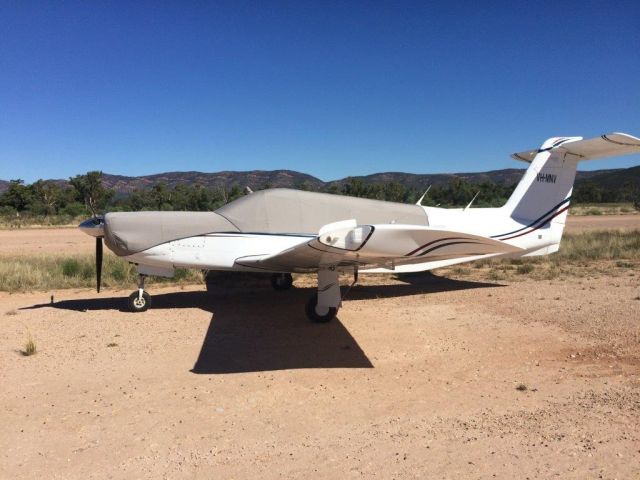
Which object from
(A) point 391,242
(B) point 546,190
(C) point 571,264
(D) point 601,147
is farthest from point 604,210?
(A) point 391,242

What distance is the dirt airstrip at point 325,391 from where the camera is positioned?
3533 mm

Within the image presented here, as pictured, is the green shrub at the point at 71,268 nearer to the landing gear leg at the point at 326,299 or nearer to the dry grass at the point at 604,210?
the landing gear leg at the point at 326,299

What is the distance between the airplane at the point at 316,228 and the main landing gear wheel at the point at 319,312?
0.02 metres

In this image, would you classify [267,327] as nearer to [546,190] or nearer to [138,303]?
[138,303]

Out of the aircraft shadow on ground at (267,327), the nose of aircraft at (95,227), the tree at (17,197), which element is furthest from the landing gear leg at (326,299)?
the tree at (17,197)

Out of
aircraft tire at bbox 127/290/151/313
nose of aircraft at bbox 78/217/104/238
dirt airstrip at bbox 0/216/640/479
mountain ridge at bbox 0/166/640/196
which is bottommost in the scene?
dirt airstrip at bbox 0/216/640/479

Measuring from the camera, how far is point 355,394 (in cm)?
485

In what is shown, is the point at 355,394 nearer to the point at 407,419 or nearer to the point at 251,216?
the point at 407,419

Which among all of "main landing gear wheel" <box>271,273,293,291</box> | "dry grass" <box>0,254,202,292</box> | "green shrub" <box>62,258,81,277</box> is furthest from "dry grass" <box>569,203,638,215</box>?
"green shrub" <box>62,258,81,277</box>

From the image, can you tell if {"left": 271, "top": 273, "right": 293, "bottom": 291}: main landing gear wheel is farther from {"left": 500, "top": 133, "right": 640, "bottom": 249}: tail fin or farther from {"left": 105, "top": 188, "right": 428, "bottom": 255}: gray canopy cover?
{"left": 500, "top": 133, "right": 640, "bottom": 249}: tail fin

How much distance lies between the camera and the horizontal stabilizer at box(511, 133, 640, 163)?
7.88 meters

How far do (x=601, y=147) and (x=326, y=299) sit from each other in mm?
6569

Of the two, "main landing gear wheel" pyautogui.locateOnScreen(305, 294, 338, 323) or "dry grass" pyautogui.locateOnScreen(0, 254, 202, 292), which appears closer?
"main landing gear wheel" pyautogui.locateOnScreen(305, 294, 338, 323)

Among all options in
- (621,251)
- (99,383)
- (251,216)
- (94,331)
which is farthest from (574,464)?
(621,251)
